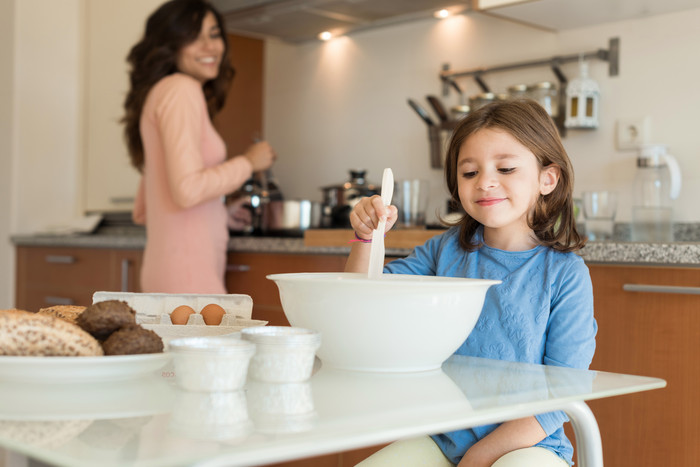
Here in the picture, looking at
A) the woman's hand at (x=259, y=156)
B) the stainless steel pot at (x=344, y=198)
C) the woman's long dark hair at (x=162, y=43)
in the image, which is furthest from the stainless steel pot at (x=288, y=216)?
the woman's long dark hair at (x=162, y=43)

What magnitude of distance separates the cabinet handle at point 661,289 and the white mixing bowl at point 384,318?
0.88 m

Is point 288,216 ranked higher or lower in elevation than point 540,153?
lower

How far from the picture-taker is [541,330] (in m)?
0.99

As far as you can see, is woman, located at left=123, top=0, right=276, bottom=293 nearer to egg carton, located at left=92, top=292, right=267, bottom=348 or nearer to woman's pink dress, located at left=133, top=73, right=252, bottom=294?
woman's pink dress, located at left=133, top=73, right=252, bottom=294

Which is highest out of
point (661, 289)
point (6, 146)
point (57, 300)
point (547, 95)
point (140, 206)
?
point (547, 95)

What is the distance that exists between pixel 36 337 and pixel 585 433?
1.65 ft

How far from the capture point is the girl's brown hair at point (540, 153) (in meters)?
1.09

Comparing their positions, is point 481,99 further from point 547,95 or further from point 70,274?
point 70,274

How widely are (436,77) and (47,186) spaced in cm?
172

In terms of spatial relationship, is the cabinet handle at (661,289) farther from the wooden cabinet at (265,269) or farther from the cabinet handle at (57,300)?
the cabinet handle at (57,300)

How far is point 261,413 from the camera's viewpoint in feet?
1.75

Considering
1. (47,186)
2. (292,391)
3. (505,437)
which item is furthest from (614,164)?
(47,186)

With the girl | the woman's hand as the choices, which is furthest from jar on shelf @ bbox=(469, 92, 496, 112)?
the girl

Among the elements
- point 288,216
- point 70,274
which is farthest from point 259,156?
point 70,274
